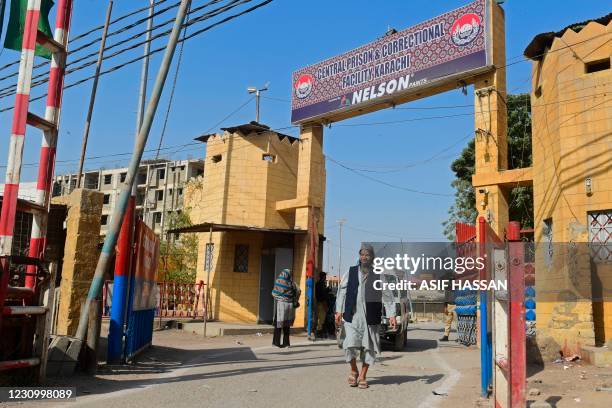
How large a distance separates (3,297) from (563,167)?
1005 centimetres

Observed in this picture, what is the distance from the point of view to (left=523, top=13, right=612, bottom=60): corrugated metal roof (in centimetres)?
1120

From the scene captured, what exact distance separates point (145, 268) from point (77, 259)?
1.48 meters

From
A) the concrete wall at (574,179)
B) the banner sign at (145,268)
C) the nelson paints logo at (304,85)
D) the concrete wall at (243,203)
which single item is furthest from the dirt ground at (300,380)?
the nelson paints logo at (304,85)

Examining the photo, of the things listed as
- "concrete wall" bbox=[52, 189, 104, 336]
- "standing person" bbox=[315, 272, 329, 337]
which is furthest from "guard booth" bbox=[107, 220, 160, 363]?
"standing person" bbox=[315, 272, 329, 337]

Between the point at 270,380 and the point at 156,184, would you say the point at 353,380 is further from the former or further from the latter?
the point at 156,184

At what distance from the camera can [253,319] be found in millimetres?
19625

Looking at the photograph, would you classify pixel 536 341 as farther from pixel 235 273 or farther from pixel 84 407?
pixel 235 273

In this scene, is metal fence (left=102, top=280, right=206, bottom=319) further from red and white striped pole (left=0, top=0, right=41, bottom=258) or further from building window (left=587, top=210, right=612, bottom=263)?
red and white striped pole (left=0, top=0, right=41, bottom=258)

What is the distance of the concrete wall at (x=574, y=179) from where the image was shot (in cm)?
1035

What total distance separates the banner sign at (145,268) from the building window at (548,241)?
25.7 feet

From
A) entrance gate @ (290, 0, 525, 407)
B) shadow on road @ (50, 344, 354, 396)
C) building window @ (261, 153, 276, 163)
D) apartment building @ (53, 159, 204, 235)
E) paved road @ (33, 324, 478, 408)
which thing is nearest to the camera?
paved road @ (33, 324, 478, 408)

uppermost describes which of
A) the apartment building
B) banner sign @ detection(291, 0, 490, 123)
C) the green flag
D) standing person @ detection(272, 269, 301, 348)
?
the apartment building

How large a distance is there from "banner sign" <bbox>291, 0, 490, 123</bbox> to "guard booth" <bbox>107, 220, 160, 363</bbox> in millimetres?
8885

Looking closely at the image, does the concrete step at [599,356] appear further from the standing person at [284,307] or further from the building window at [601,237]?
the standing person at [284,307]
